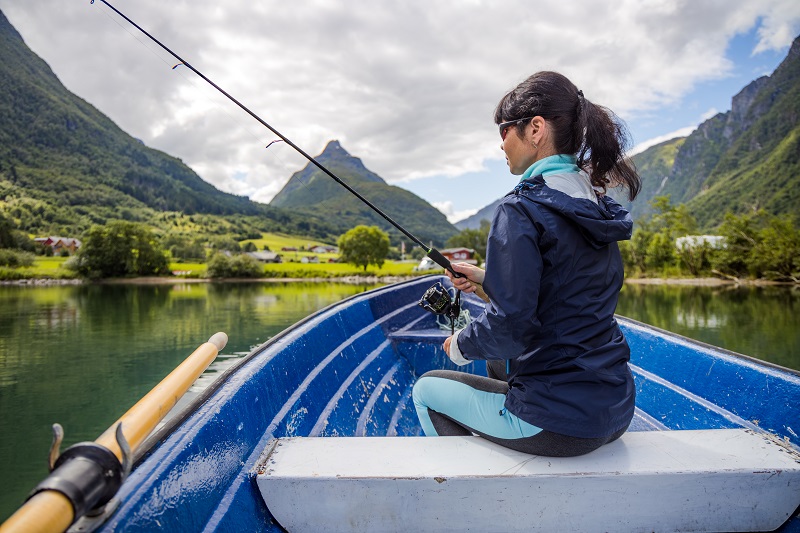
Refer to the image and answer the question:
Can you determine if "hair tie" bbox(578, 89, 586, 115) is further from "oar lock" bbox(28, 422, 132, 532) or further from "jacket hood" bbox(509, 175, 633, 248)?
"oar lock" bbox(28, 422, 132, 532)

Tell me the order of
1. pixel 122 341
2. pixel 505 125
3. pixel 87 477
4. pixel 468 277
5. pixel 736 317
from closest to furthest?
pixel 87 477, pixel 505 125, pixel 468 277, pixel 122 341, pixel 736 317

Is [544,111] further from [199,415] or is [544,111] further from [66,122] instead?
[66,122]

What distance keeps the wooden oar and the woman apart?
92cm

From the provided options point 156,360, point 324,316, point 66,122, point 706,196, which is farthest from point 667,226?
Answer: point 66,122

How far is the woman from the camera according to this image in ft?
5.28

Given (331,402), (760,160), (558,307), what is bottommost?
(331,402)

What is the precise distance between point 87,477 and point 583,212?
57.4 inches

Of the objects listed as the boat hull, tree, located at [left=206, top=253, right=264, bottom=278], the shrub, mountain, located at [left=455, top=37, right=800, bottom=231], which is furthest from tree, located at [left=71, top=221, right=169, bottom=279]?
the boat hull

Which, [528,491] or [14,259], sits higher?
[14,259]

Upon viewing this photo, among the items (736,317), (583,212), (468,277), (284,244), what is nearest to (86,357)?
(468,277)

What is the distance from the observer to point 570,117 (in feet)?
6.09

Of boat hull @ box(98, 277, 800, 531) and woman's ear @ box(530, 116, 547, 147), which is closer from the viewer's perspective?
boat hull @ box(98, 277, 800, 531)

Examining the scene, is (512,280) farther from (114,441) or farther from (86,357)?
(86,357)

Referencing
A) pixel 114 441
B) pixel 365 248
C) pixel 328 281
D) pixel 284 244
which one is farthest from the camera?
pixel 284 244
